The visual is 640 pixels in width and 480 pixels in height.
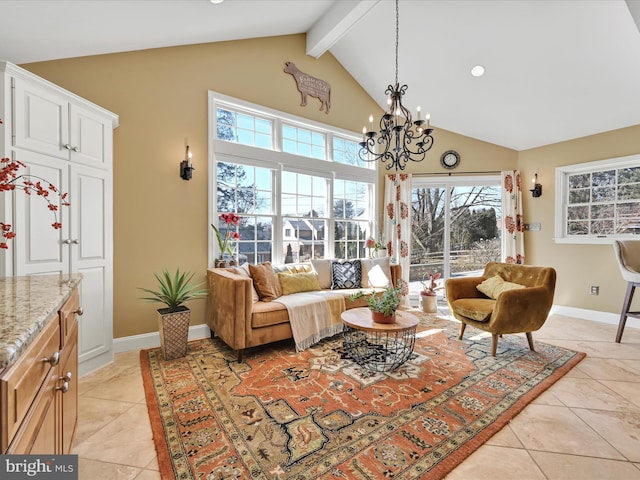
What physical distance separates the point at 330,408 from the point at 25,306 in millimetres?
1699

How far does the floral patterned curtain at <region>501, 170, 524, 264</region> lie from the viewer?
4.81 metres

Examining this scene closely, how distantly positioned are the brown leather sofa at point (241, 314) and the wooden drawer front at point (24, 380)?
1.66m

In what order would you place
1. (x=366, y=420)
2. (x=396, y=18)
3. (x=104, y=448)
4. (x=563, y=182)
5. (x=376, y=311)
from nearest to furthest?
(x=104, y=448)
(x=366, y=420)
(x=376, y=311)
(x=396, y=18)
(x=563, y=182)

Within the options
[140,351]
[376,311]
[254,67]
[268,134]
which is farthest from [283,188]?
[140,351]

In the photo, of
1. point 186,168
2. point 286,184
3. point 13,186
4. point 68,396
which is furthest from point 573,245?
point 13,186

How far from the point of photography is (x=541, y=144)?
4691mm

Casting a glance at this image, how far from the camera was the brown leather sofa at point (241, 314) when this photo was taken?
2.69 m

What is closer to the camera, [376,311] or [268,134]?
[376,311]

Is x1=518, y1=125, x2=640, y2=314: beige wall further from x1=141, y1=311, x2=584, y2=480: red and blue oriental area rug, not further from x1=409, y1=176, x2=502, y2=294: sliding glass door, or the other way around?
x1=141, y1=311, x2=584, y2=480: red and blue oriental area rug

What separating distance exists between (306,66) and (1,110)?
3.33 metres

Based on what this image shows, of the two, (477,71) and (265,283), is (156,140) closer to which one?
(265,283)

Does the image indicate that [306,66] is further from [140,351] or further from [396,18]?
[140,351]

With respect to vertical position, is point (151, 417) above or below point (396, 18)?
below

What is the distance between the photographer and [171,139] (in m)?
3.20
